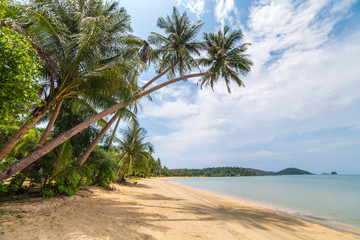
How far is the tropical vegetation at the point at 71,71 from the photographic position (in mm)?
3381

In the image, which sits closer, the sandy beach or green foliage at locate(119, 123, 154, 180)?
the sandy beach

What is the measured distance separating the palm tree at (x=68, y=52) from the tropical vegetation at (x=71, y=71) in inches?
1.3

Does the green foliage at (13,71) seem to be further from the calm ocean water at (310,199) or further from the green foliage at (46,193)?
the calm ocean water at (310,199)

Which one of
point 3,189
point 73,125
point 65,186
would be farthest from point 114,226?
point 73,125

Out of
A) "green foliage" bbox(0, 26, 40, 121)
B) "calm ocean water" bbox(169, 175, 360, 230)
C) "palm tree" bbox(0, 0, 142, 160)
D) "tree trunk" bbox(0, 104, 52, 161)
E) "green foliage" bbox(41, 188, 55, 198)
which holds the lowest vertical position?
"calm ocean water" bbox(169, 175, 360, 230)

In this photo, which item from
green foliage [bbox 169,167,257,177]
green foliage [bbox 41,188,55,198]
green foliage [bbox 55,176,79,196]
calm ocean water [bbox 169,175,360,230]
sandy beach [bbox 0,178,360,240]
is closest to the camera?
sandy beach [bbox 0,178,360,240]

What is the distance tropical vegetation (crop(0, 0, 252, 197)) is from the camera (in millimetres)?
3381

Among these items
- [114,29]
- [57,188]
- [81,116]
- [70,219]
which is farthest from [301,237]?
[81,116]

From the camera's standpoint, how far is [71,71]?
575 centimetres

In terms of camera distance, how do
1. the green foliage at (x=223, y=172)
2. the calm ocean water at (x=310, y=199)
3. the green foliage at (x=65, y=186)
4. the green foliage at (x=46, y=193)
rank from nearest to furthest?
the green foliage at (x=46, y=193) < the green foliage at (x=65, y=186) < the calm ocean water at (x=310, y=199) < the green foliage at (x=223, y=172)

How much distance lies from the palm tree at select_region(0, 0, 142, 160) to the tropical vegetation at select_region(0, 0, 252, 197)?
1.3 inches

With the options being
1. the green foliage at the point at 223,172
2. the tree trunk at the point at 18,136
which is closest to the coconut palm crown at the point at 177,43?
the tree trunk at the point at 18,136

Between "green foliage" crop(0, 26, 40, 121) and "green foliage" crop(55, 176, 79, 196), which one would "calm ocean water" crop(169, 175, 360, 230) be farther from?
"green foliage" crop(0, 26, 40, 121)

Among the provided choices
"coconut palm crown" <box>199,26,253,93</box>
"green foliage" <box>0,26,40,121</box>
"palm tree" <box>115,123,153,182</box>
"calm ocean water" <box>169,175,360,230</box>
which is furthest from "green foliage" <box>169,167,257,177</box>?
"green foliage" <box>0,26,40,121</box>
